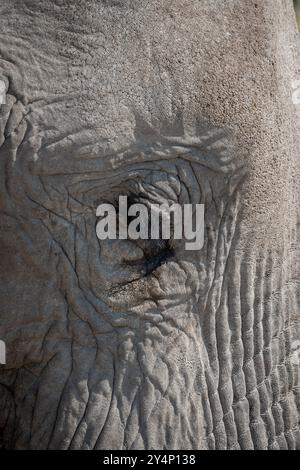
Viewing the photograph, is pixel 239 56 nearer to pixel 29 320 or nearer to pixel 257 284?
pixel 257 284

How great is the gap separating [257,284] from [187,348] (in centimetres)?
21

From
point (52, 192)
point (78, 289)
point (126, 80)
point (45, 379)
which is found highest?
point (126, 80)

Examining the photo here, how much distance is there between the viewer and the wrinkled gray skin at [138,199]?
77.9 inches

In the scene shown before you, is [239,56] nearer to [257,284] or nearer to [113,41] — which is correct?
[113,41]

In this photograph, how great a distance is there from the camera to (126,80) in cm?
197

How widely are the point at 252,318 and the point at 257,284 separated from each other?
7cm

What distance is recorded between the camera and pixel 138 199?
2.00m

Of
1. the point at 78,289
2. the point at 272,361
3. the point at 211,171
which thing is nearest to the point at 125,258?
the point at 78,289

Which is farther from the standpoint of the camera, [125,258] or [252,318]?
[252,318]

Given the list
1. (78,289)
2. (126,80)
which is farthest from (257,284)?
(126,80)

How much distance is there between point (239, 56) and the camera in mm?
2039

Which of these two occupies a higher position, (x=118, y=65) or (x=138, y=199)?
(x=118, y=65)

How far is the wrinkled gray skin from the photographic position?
1979 mm

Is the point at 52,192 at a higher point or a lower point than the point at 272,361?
higher
